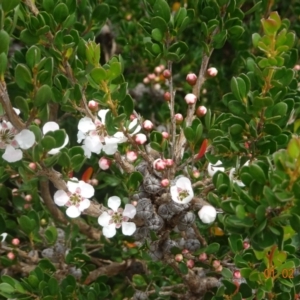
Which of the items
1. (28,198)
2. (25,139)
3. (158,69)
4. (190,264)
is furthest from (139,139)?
(158,69)

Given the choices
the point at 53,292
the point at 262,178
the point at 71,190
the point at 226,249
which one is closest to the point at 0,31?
the point at 71,190

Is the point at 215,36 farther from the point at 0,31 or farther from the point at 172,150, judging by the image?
the point at 0,31

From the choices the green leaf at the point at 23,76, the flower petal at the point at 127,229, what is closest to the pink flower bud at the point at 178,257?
the flower petal at the point at 127,229

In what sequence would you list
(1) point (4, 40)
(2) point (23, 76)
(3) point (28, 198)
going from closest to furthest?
(1) point (4, 40) < (2) point (23, 76) < (3) point (28, 198)

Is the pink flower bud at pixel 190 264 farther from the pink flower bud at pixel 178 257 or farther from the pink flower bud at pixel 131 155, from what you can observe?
the pink flower bud at pixel 131 155

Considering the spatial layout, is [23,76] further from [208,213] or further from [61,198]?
[208,213]

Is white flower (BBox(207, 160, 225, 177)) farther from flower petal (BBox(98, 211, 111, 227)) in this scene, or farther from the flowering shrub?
flower petal (BBox(98, 211, 111, 227))

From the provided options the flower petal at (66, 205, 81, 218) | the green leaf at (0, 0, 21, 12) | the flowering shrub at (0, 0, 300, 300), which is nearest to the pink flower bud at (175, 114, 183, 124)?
the flowering shrub at (0, 0, 300, 300)

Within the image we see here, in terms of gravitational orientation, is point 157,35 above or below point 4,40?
below
